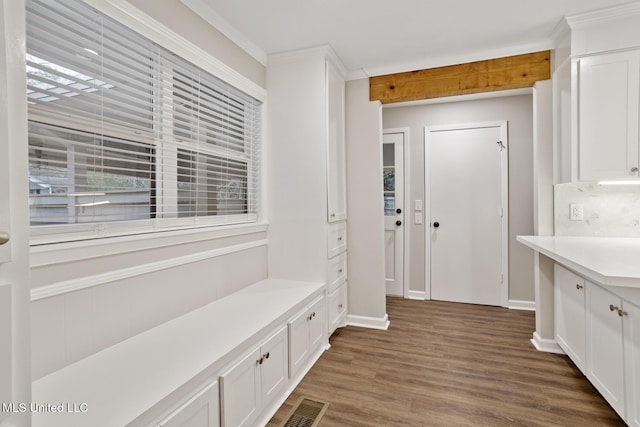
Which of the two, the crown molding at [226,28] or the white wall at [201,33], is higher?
the crown molding at [226,28]

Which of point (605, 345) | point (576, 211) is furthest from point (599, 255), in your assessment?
point (576, 211)

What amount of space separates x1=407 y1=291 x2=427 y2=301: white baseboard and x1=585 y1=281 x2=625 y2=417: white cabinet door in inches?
82.4

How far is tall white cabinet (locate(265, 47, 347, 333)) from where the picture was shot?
2.67m

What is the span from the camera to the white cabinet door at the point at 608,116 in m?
2.15

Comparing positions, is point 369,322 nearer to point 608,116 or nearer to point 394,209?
point 394,209


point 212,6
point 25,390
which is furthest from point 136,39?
point 25,390

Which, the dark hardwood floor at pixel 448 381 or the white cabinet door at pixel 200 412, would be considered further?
the dark hardwood floor at pixel 448 381

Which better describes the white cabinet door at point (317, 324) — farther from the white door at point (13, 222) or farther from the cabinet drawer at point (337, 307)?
the white door at point (13, 222)

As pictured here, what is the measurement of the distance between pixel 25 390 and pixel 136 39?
161 cm

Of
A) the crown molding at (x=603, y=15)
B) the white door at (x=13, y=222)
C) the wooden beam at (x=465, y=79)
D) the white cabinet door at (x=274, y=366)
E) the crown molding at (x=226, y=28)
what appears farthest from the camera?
the wooden beam at (x=465, y=79)

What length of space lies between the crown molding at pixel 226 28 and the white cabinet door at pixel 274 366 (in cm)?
202

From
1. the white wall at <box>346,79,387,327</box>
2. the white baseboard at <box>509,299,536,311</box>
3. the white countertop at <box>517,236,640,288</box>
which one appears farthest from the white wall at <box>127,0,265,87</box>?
the white baseboard at <box>509,299,536,311</box>

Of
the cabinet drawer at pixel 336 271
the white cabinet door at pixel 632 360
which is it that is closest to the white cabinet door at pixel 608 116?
the white cabinet door at pixel 632 360
